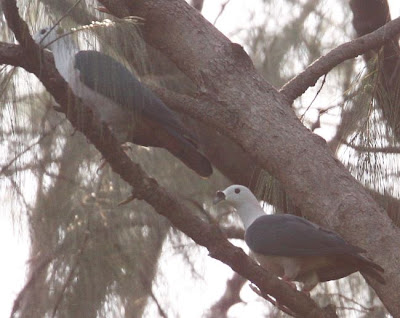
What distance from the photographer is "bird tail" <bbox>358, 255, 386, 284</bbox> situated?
7.44 ft

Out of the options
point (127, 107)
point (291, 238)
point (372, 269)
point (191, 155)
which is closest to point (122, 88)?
point (127, 107)

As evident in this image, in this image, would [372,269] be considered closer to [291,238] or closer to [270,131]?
[291,238]

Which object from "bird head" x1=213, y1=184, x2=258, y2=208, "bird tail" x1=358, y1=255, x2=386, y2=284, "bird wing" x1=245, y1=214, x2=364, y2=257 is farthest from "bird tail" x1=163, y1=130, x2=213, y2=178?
"bird tail" x1=358, y1=255, x2=386, y2=284

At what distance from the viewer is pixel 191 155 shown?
2.58 meters

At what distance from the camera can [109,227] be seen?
296cm

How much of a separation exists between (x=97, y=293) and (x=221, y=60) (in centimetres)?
85

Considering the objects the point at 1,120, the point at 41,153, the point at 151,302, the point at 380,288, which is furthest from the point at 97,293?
the point at 380,288

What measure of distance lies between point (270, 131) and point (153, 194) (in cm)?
51

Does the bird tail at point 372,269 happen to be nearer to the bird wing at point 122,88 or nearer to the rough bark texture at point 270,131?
the rough bark texture at point 270,131

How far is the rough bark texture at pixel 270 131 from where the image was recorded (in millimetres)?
2348

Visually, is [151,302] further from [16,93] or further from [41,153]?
[16,93]

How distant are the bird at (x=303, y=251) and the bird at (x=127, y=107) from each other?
0.27 meters

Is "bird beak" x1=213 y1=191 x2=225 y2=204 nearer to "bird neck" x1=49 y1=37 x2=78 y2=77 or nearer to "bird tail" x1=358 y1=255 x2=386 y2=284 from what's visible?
"bird neck" x1=49 y1=37 x2=78 y2=77

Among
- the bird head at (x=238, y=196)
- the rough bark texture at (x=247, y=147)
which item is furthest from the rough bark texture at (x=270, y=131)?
the bird head at (x=238, y=196)
